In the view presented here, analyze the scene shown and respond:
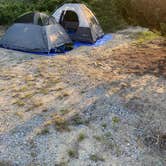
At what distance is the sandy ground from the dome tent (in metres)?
1.50

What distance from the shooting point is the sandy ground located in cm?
559

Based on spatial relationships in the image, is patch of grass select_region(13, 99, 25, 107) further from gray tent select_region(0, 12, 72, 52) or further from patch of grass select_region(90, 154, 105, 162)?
gray tent select_region(0, 12, 72, 52)

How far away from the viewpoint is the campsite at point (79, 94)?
5.67 m

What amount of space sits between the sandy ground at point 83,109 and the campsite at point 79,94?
0.06 ft

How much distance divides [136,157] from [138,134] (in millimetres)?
719

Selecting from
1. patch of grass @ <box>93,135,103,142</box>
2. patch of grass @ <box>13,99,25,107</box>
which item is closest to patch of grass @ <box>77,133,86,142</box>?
patch of grass @ <box>93,135,103,142</box>

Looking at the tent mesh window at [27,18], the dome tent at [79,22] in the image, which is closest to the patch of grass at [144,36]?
the dome tent at [79,22]

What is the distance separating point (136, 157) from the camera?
5.56m

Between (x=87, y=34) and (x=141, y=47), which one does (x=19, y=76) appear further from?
(x=141, y=47)

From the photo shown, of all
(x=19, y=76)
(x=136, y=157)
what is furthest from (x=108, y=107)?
(x=19, y=76)

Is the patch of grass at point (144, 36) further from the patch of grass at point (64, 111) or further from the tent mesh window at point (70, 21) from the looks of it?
the patch of grass at point (64, 111)

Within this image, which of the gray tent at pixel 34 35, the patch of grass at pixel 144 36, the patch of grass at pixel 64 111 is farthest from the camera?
the patch of grass at pixel 144 36

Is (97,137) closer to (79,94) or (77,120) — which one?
(77,120)

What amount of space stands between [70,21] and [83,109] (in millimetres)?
6854
